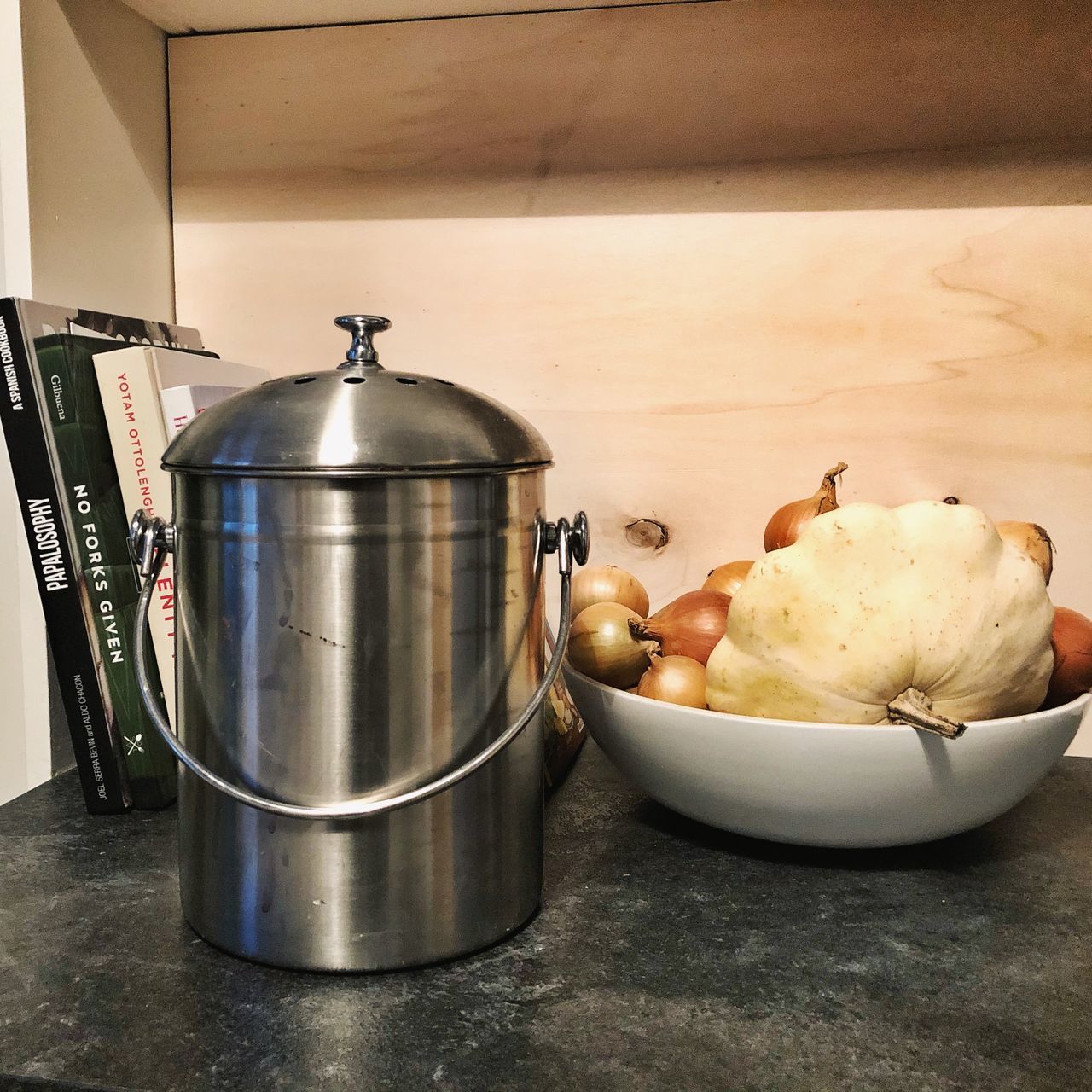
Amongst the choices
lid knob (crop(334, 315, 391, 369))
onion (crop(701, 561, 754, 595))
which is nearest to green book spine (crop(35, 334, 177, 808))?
lid knob (crop(334, 315, 391, 369))

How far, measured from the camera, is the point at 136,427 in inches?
26.7

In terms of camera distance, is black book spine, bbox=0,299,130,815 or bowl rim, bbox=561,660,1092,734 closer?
bowl rim, bbox=561,660,1092,734

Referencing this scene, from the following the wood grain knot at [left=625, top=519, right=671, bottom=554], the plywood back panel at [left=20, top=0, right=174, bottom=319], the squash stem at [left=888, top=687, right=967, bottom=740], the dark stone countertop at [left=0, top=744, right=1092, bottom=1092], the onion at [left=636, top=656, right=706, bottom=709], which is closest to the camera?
the dark stone countertop at [left=0, top=744, right=1092, bottom=1092]

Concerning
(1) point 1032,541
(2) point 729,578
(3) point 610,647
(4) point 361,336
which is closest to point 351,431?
(4) point 361,336

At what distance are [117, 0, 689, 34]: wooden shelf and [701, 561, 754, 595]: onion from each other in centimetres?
46

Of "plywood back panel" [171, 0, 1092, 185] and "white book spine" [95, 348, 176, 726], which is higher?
"plywood back panel" [171, 0, 1092, 185]

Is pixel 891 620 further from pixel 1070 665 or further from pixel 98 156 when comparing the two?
pixel 98 156

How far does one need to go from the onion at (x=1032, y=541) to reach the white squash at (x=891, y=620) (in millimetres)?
110

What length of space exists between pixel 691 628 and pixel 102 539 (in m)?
0.40

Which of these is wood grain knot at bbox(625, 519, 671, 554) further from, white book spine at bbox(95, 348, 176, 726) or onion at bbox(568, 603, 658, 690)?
white book spine at bbox(95, 348, 176, 726)

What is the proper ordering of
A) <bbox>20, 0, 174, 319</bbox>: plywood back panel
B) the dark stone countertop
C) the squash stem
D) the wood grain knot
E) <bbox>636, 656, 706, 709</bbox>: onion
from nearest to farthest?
the dark stone countertop
the squash stem
<bbox>636, 656, 706, 709</bbox>: onion
<bbox>20, 0, 174, 319</bbox>: plywood back panel
the wood grain knot

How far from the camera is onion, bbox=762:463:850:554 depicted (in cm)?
73

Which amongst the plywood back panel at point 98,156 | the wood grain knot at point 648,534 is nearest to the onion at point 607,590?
the wood grain knot at point 648,534

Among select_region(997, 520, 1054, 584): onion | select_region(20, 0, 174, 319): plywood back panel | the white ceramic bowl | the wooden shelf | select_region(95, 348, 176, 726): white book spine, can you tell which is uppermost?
the wooden shelf
